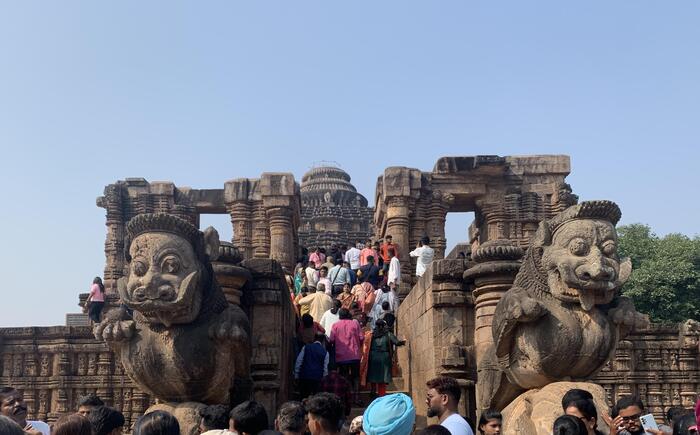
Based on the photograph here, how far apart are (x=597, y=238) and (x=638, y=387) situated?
6965 mm

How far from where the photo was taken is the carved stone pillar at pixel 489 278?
684 centimetres

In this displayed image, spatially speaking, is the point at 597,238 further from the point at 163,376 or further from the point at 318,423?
the point at 163,376

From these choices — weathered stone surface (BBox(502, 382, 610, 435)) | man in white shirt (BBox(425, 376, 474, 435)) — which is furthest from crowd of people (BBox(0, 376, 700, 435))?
weathered stone surface (BBox(502, 382, 610, 435))

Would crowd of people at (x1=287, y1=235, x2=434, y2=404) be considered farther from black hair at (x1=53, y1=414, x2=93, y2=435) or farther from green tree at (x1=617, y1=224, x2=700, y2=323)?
green tree at (x1=617, y1=224, x2=700, y2=323)

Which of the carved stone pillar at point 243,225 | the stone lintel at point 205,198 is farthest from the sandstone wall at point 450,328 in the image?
the stone lintel at point 205,198

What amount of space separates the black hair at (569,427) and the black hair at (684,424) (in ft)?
2.55

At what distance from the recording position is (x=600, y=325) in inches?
215

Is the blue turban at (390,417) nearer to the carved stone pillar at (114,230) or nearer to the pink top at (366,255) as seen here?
the pink top at (366,255)

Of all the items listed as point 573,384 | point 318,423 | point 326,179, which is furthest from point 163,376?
point 326,179

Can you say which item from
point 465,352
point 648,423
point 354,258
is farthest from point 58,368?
point 648,423

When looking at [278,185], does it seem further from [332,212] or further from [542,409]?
[332,212]

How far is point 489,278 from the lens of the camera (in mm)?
6969

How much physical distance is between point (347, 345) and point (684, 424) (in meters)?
5.73

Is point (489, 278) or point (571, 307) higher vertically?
point (489, 278)
